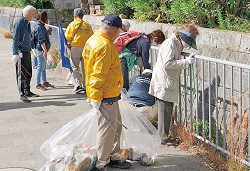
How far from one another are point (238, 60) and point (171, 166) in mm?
1639

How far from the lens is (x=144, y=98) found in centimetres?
596

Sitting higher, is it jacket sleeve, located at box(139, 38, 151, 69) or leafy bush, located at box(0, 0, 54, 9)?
leafy bush, located at box(0, 0, 54, 9)

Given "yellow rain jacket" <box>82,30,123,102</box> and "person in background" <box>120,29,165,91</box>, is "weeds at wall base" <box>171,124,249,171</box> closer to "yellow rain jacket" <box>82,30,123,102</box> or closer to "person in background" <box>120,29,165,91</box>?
"person in background" <box>120,29,165,91</box>

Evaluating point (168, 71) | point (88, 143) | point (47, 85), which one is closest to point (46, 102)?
point (47, 85)

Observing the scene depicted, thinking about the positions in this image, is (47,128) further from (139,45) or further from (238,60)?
(238,60)

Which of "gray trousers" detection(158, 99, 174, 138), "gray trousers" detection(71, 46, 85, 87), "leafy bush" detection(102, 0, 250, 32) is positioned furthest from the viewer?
"gray trousers" detection(71, 46, 85, 87)

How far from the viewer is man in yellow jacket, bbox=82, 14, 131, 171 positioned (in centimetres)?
444

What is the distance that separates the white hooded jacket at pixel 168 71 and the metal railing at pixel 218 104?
207mm

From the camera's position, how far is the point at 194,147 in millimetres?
5492

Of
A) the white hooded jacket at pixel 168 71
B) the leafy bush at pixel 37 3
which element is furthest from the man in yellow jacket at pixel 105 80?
the leafy bush at pixel 37 3

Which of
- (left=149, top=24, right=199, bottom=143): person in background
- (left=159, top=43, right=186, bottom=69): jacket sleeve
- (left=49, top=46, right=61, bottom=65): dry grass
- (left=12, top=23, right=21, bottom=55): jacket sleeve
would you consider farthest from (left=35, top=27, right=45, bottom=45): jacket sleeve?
(left=159, top=43, right=186, bottom=69): jacket sleeve

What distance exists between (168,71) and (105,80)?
1187 millimetres

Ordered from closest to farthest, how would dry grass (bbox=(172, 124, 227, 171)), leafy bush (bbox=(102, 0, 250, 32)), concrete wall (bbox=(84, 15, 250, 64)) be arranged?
dry grass (bbox=(172, 124, 227, 171)) < concrete wall (bbox=(84, 15, 250, 64)) < leafy bush (bbox=(102, 0, 250, 32))

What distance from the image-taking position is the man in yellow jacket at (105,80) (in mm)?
4438
